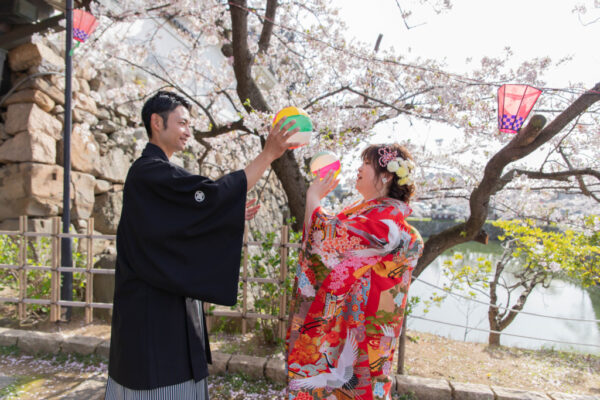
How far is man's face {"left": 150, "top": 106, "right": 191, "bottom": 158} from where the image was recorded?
1.92 meters

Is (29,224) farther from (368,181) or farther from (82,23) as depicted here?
(368,181)

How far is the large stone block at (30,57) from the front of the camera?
5.83m

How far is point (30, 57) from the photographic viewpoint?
5.85 m

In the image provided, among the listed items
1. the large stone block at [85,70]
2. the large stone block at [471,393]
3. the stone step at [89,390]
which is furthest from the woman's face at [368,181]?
the large stone block at [85,70]

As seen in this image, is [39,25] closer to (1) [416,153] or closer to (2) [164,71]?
(2) [164,71]

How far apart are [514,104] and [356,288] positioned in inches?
91.7

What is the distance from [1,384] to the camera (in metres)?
3.37

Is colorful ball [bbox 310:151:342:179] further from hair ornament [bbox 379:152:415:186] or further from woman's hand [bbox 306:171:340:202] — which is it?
hair ornament [bbox 379:152:415:186]

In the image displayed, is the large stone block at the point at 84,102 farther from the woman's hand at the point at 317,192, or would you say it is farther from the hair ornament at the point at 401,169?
the hair ornament at the point at 401,169

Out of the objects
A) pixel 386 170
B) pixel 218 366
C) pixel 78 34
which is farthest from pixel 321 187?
pixel 78 34

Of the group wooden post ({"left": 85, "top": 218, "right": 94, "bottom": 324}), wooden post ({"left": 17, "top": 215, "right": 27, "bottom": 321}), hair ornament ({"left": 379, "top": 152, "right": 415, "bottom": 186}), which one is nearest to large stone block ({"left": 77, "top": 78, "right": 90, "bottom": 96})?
wooden post ({"left": 17, "top": 215, "right": 27, "bottom": 321})

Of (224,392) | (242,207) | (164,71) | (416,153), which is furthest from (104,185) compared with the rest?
(242,207)

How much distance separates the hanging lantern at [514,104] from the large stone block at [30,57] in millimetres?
6501

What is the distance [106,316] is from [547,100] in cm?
625
